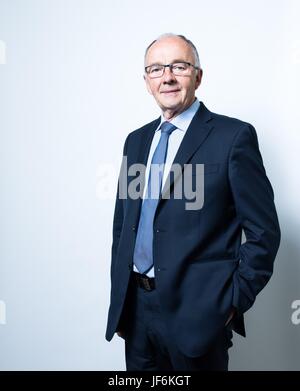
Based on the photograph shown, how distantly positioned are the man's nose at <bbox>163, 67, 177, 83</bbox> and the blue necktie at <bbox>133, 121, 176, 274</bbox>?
17cm

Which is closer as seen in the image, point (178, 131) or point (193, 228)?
point (193, 228)

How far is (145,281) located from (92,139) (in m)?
1.02

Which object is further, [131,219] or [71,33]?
[71,33]

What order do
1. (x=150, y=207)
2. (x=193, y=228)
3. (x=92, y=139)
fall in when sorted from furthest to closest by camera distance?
(x=92, y=139)
(x=150, y=207)
(x=193, y=228)

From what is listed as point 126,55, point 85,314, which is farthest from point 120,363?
point 126,55

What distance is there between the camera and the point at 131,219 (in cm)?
177

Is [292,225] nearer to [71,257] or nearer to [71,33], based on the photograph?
[71,257]

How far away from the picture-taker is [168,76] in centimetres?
168

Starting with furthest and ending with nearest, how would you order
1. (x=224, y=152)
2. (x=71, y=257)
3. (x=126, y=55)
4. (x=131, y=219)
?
(x=71, y=257), (x=126, y=55), (x=131, y=219), (x=224, y=152)

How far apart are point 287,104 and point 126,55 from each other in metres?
0.87

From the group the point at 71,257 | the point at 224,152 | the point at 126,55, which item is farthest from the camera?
the point at 71,257

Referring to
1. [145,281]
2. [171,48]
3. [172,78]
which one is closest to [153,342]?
[145,281]

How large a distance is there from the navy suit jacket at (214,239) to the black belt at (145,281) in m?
0.07

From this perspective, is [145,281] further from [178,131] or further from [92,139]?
[92,139]
